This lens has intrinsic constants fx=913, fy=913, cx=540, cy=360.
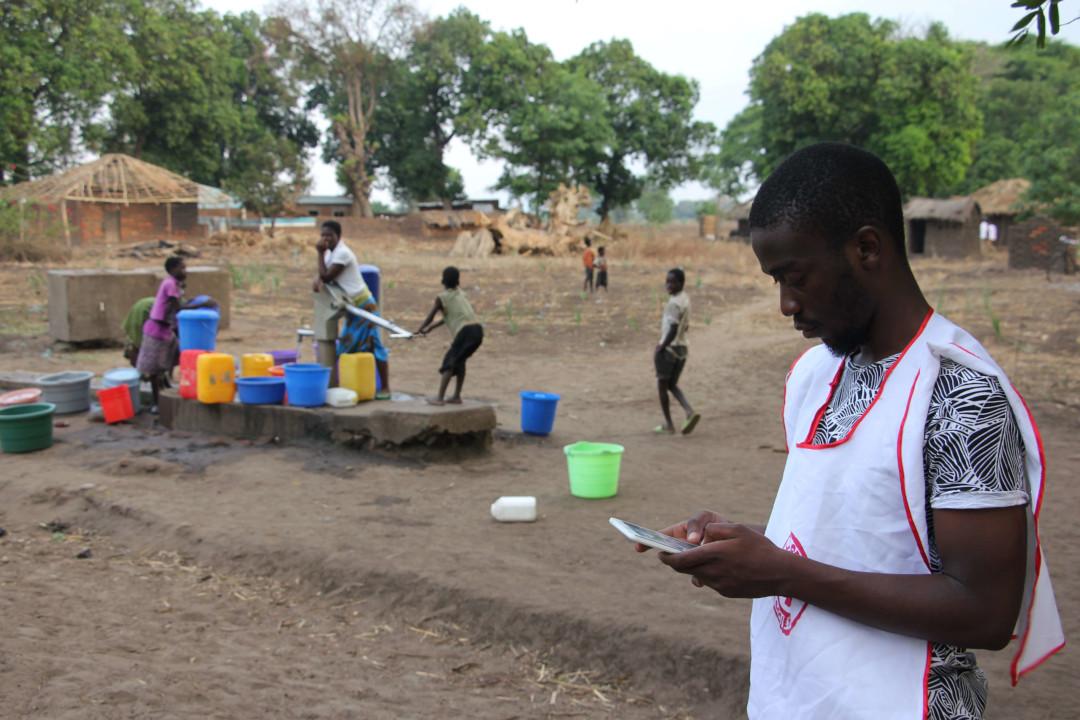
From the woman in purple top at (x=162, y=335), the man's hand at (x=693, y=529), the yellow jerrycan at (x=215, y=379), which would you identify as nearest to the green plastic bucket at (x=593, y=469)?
the yellow jerrycan at (x=215, y=379)

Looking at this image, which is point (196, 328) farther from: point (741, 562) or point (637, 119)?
point (637, 119)

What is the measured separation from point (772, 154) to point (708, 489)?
32631 mm

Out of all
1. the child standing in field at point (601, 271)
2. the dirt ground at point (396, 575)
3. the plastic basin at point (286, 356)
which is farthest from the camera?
the child standing in field at point (601, 271)

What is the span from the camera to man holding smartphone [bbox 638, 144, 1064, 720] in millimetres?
1191

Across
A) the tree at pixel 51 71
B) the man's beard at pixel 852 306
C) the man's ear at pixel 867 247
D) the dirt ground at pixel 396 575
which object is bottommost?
the dirt ground at pixel 396 575

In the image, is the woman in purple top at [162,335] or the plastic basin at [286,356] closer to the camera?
the woman in purple top at [162,335]

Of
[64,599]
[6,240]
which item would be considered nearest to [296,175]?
[6,240]

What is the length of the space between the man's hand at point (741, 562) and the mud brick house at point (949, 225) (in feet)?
113

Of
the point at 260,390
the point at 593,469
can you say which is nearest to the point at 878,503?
the point at 593,469

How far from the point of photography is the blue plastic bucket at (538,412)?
8047 mm

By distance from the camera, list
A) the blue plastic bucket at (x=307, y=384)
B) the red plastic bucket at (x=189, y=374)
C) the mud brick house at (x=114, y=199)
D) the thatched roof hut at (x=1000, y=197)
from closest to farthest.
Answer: the blue plastic bucket at (x=307, y=384) → the red plastic bucket at (x=189, y=374) → the mud brick house at (x=114, y=199) → the thatched roof hut at (x=1000, y=197)

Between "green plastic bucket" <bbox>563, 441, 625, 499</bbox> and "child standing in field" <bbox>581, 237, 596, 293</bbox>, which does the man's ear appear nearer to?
"green plastic bucket" <bbox>563, 441, 625, 499</bbox>

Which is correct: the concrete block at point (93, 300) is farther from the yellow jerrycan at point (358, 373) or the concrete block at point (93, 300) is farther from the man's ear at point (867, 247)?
Answer: the man's ear at point (867, 247)

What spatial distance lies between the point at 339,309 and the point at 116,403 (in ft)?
7.66
